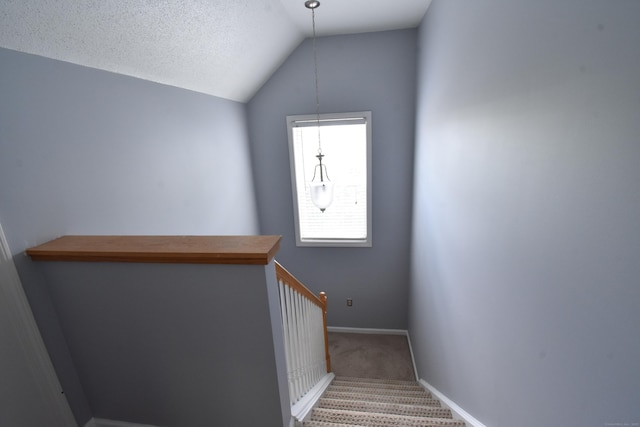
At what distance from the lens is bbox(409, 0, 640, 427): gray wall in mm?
625

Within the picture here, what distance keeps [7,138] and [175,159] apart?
43.1 inches

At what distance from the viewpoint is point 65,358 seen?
4.68ft

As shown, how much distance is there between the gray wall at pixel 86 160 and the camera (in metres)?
1.24

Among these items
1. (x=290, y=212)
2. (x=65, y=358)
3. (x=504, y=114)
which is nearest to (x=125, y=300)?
(x=65, y=358)

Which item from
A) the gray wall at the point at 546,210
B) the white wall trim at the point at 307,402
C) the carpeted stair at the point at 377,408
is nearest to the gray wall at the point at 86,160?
the white wall trim at the point at 307,402

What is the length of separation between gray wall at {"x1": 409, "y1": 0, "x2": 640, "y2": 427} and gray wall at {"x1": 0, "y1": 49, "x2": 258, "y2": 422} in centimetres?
204

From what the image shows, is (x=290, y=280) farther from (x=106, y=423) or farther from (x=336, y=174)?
(x=336, y=174)

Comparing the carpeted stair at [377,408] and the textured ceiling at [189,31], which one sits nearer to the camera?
the textured ceiling at [189,31]

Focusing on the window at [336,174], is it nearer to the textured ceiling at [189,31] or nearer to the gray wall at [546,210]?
the textured ceiling at [189,31]

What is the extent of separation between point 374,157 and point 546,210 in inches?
107

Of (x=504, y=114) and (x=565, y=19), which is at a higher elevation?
(x=565, y=19)

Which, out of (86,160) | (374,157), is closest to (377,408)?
(86,160)

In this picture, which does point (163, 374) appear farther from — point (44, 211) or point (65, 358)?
point (44, 211)

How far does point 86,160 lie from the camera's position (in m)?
1.54
